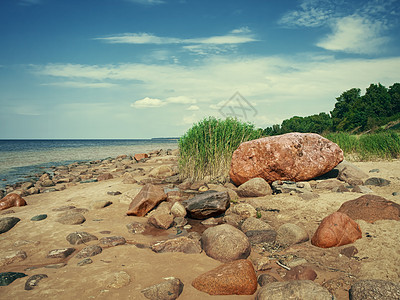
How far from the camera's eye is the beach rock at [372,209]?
4695 millimetres

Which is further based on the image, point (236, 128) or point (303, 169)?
point (236, 128)

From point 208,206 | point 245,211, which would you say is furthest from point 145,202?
point 245,211

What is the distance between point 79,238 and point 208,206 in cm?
275

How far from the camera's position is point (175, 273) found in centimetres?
367

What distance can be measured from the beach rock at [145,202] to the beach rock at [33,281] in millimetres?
2978

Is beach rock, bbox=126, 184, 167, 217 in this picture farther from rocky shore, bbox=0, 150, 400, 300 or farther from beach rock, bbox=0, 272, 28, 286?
beach rock, bbox=0, 272, 28, 286

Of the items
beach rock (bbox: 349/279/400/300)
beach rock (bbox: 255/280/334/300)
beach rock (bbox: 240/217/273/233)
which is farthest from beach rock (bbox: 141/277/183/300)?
beach rock (bbox: 240/217/273/233)

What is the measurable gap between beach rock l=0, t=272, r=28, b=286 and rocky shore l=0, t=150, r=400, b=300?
0.01 m

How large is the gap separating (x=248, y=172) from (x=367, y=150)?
8.40 metres

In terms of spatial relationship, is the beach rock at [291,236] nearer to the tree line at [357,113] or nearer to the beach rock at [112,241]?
the beach rock at [112,241]

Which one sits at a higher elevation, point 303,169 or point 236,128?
point 236,128

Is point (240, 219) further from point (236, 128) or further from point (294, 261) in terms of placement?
point (236, 128)

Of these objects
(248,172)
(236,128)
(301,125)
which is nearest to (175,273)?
(248,172)

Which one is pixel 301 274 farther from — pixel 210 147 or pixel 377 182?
pixel 210 147
